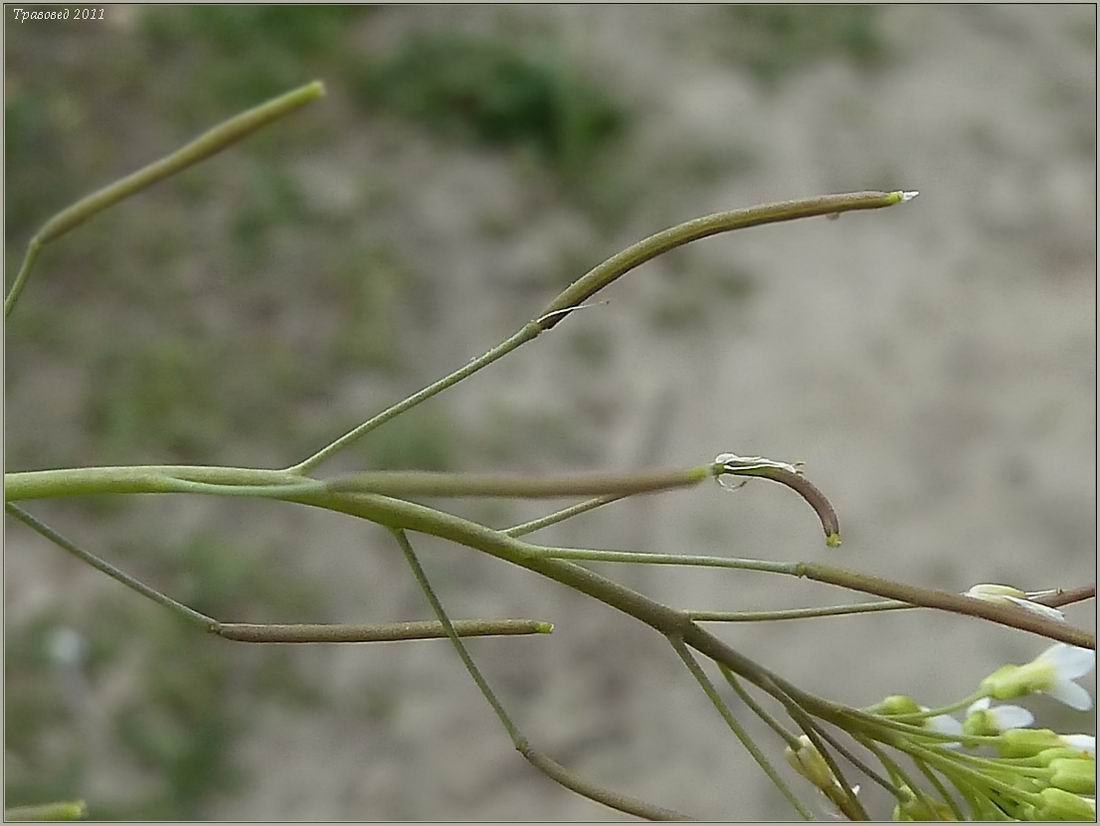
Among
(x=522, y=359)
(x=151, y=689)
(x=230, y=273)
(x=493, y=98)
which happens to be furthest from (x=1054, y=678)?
(x=493, y=98)

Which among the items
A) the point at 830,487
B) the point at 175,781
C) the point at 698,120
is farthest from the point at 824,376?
the point at 175,781

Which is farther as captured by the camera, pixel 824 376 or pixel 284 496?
pixel 824 376

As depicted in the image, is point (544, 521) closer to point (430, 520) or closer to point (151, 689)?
point (430, 520)

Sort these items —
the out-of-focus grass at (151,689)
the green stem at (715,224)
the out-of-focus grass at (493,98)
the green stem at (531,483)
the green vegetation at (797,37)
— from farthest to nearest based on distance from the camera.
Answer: the green vegetation at (797,37), the out-of-focus grass at (493,98), the out-of-focus grass at (151,689), the green stem at (715,224), the green stem at (531,483)

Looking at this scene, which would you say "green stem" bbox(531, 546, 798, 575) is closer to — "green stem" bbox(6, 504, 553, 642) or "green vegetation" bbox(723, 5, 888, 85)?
"green stem" bbox(6, 504, 553, 642)

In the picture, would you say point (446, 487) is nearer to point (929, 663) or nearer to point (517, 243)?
point (929, 663)

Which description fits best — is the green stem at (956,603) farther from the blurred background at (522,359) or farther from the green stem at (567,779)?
the blurred background at (522,359)

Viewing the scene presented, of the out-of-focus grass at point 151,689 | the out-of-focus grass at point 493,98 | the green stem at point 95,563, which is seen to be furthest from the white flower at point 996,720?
the out-of-focus grass at point 493,98
